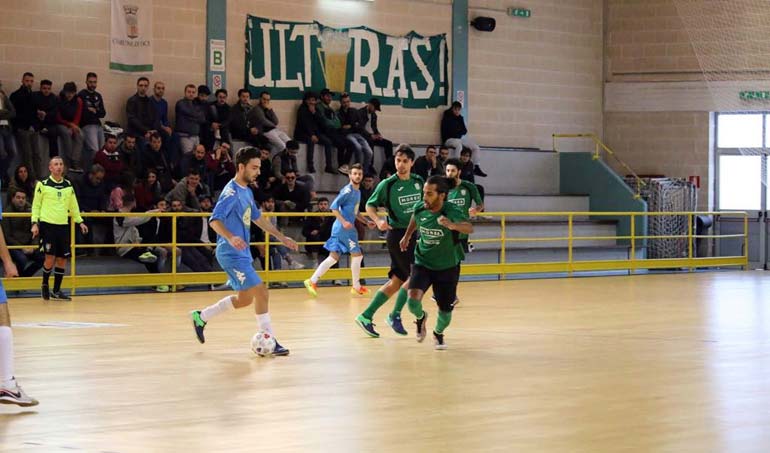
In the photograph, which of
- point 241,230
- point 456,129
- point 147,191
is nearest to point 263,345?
point 241,230

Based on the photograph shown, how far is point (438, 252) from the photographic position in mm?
11586

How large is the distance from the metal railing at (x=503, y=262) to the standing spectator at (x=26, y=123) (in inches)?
74.0

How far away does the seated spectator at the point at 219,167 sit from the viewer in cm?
2239

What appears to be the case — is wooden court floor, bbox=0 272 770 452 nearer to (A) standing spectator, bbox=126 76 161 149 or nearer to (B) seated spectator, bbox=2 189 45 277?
(B) seated spectator, bbox=2 189 45 277

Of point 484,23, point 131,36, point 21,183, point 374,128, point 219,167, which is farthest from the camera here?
point 484,23

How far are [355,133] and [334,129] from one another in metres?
0.48

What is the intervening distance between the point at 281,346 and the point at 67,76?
43.4ft

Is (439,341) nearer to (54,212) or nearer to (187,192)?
(54,212)

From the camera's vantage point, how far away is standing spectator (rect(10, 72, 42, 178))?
2127 centimetres

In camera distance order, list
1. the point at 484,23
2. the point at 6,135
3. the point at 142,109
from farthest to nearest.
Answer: the point at 484,23
the point at 142,109
the point at 6,135

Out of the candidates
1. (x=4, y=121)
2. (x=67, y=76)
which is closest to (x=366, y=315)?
(x=4, y=121)

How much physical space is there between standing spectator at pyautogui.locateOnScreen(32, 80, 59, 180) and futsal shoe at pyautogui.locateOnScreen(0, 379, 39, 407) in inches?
556

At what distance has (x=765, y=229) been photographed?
28.8m

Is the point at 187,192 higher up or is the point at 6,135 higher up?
the point at 6,135
